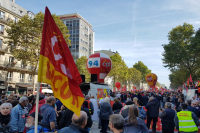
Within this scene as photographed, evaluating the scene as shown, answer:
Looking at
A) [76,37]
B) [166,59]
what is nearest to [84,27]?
[76,37]

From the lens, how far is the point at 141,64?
3484 inches

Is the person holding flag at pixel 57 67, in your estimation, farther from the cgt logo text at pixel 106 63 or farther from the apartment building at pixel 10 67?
the apartment building at pixel 10 67

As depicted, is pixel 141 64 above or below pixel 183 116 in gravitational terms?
above

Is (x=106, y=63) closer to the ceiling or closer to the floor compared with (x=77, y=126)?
closer to the ceiling

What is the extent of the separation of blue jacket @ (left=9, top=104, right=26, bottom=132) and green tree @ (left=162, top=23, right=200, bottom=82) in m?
29.6

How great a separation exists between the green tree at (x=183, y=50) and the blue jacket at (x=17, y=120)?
1164 inches

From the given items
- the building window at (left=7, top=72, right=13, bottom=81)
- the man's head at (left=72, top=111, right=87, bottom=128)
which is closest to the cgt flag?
the man's head at (left=72, top=111, right=87, bottom=128)

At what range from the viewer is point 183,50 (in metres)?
30.7

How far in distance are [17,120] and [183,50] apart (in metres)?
31.9

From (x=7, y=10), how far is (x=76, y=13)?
2796cm

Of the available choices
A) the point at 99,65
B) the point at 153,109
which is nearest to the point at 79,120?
the point at 153,109

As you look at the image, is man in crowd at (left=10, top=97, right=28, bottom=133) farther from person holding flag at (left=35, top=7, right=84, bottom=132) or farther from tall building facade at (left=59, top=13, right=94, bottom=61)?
tall building facade at (left=59, top=13, right=94, bottom=61)

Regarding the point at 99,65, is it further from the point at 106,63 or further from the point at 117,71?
the point at 117,71

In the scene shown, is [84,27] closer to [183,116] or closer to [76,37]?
[76,37]
